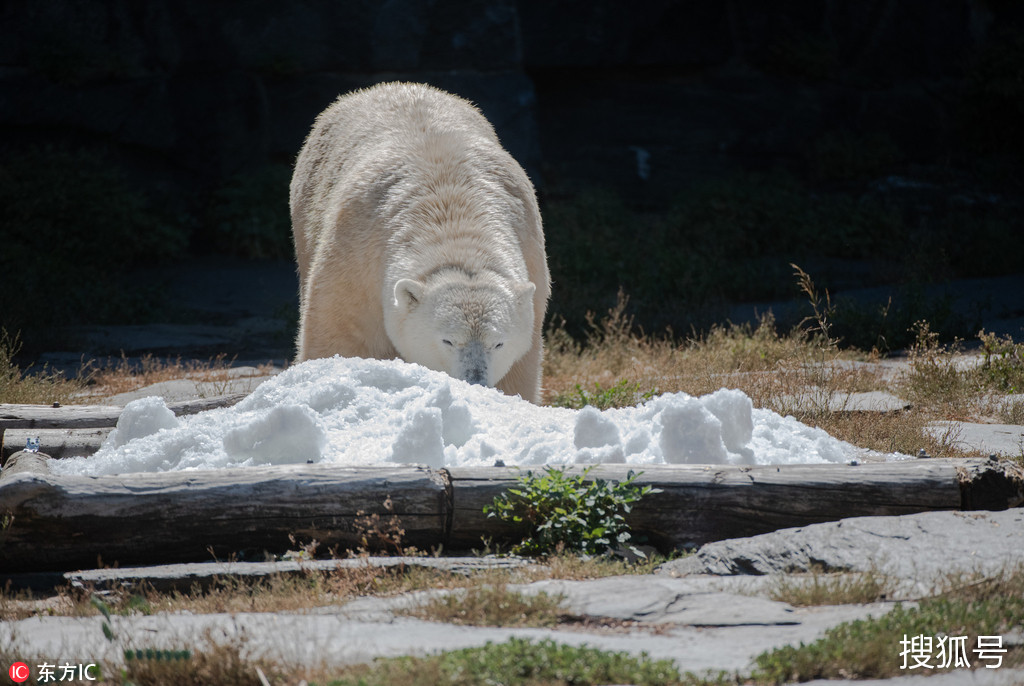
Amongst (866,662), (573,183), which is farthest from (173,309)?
(866,662)

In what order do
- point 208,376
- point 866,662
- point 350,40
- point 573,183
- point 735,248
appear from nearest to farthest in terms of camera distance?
1. point 866,662
2. point 208,376
3. point 735,248
4. point 350,40
5. point 573,183

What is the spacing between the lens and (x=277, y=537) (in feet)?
11.9

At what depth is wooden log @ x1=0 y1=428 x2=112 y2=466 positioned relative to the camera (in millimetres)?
4559

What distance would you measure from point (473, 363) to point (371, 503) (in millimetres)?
1446

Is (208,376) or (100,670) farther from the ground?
(100,670)

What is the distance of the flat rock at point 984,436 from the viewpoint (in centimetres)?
508

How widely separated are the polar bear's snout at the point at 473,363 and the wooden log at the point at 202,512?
1270 millimetres

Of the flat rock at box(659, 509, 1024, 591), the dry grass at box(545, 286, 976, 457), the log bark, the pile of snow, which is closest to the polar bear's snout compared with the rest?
the pile of snow

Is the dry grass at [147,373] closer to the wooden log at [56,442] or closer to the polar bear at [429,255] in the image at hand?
the polar bear at [429,255]

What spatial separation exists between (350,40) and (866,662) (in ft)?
38.3

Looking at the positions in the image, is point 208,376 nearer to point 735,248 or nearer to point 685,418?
point 685,418

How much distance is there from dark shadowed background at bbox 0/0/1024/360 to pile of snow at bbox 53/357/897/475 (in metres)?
4.70

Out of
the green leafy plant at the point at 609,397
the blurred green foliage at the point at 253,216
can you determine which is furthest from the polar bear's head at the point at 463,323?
the blurred green foliage at the point at 253,216

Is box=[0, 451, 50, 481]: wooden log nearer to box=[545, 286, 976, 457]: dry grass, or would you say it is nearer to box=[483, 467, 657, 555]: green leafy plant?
box=[483, 467, 657, 555]: green leafy plant
